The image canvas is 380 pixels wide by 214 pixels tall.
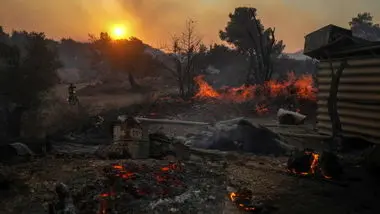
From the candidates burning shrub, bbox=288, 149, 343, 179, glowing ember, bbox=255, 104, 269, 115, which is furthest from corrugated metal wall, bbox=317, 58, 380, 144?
glowing ember, bbox=255, 104, 269, 115

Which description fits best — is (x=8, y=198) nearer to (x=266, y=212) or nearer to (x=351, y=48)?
(x=266, y=212)

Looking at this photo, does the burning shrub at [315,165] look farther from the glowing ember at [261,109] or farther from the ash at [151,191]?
the glowing ember at [261,109]

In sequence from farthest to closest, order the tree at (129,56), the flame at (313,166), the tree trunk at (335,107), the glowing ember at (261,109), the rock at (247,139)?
the tree at (129,56) < the glowing ember at (261,109) < the rock at (247,139) < the tree trunk at (335,107) < the flame at (313,166)

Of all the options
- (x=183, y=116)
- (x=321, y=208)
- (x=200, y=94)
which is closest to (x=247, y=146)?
(x=321, y=208)

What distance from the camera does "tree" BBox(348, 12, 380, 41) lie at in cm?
5569

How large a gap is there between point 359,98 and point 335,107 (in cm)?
70

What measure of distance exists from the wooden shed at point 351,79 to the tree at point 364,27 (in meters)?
49.1

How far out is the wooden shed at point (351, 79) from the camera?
10.1 m

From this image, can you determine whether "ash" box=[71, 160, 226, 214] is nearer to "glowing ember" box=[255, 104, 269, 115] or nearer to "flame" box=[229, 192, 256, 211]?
"flame" box=[229, 192, 256, 211]

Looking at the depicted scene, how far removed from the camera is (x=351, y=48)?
1091 cm

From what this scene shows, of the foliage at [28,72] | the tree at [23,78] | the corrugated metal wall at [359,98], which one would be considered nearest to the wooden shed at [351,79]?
the corrugated metal wall at [359,98]

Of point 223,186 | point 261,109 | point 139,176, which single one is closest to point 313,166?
point 223,186

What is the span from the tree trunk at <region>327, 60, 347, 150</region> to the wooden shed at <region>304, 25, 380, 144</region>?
258 millimetres

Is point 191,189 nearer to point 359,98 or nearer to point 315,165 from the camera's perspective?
point 315,165
